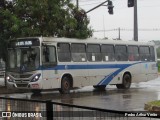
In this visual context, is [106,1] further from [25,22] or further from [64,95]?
[64,95]

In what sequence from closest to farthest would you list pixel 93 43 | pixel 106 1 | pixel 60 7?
1. pixel 93 43
2. pixel 60 7
3. pixel 106 1

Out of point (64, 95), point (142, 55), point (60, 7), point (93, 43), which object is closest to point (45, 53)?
point (64, 95)

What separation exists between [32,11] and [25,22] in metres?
0.86

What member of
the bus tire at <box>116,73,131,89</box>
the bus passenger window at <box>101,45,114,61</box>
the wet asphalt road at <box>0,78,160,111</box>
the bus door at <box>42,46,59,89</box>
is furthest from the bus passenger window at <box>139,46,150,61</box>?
the bus door at <box>42,46,59,89</box>

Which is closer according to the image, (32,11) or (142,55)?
(32,11)

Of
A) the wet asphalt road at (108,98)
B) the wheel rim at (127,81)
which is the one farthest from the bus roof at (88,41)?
the wet asphalt road at (108,98)

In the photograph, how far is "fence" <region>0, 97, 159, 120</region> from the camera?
4414mm

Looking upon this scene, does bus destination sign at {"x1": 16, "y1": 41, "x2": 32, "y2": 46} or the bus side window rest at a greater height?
bus destination sign at {"x1": 16, "y1": 41, "x2": 32, "y2": 46}

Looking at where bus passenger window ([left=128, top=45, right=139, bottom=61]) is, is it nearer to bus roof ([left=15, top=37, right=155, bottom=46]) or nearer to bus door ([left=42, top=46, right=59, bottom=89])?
bus roof ([left=15, top=37, right=155, bottom=46])

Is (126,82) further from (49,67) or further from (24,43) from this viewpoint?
(24,43)

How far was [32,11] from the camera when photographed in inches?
945

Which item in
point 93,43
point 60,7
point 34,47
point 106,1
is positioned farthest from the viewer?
point 106,1

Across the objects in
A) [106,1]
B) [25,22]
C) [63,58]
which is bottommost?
[63,58]

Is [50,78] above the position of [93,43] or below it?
below
